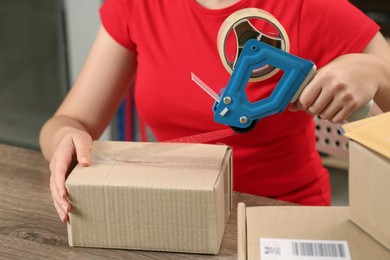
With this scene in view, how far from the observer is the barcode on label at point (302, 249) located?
0.76m

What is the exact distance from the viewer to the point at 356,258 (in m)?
0.76

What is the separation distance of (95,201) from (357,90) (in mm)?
382

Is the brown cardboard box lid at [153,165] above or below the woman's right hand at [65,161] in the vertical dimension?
above

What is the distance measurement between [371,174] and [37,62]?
2.25 m

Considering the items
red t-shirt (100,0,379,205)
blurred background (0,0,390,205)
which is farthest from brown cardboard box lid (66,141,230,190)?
blurred background (0,0,390,205)

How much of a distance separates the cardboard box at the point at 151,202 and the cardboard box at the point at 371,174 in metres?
0.17

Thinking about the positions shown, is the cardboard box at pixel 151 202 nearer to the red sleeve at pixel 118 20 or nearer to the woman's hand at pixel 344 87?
the woman's hand at pixel 344 87

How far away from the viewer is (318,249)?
78 centimetres

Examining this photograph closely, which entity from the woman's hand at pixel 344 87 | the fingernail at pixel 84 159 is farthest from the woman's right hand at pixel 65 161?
the woman's hand at pixel 344 87

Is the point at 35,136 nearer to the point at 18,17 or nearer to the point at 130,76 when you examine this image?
the point at 18,17

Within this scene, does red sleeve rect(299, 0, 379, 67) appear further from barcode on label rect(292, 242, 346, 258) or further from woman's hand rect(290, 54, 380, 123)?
barcode on label rect(292, 242, 346, 258)

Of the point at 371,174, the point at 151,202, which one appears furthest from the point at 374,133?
the point at 151,202

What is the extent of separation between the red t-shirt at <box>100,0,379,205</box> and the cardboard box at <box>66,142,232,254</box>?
264mm

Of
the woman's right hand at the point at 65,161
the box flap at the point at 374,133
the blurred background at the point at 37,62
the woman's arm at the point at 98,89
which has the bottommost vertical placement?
the blurred background at the point at 37,62
